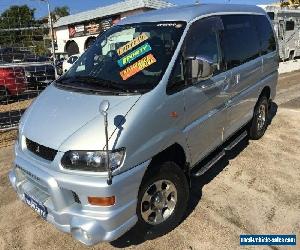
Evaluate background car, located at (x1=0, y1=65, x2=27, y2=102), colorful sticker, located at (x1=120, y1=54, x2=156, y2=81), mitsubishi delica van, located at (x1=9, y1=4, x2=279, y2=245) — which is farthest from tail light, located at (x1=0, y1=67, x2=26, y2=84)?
colorful sticker, located at (x1=120, y1=54, x2=156, y2=81)

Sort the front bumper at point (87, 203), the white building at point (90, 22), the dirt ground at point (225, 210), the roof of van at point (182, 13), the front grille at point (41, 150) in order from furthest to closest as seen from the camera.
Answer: the white building at point (90, 22) < the roof of van at point (182, 13) < the dirt ground at point (225, 210) < the front grille at point (41, 150) < the front bumper at point (87, 203)

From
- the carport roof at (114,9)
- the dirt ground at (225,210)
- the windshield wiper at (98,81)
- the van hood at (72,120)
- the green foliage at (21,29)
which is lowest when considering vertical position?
the dirt ground at (225,210)

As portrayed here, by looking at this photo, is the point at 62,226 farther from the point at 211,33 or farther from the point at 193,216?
the point at 211,33

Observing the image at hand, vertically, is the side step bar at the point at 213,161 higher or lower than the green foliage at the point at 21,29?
lower

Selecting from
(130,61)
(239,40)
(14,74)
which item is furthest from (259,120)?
(14,74)

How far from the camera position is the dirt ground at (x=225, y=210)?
379cm

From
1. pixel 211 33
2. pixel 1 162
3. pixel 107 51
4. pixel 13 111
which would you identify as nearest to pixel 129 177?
pixel 107 51

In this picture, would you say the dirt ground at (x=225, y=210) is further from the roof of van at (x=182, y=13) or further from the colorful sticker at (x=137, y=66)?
the roof of van at (x=182, y=13)

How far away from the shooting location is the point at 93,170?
307 cm

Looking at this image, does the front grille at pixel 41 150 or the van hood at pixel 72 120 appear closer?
the van hood at pixel 72 120

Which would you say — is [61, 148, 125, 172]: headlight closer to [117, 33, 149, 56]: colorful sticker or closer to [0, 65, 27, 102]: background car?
[117, 33, 149, 56]: colorful sticker

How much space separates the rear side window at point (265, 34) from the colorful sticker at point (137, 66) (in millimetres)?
2889

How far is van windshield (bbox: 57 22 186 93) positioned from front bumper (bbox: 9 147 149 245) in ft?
2.94

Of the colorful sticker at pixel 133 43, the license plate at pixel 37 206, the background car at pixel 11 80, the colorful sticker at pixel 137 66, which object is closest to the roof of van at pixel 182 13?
the colorful sticker at pixel 133 43
